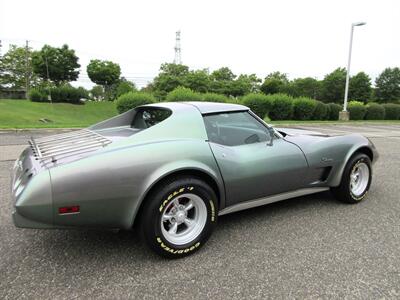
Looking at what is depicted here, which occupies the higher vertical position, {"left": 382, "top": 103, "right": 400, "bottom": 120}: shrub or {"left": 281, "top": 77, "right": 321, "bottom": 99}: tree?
{"left": 281, "top": 77, "right": 321, "bottom": 99}: tree

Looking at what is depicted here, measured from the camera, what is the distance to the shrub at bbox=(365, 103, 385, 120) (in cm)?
2481

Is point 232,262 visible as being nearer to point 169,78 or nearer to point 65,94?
point 65,94

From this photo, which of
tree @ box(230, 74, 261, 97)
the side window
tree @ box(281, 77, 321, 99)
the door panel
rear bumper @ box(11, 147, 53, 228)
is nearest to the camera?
rear bumper @ box(11, 147, 53, 228)

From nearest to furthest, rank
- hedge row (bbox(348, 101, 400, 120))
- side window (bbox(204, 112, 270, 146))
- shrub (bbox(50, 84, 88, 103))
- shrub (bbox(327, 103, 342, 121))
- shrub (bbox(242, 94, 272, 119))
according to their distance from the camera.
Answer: side window (bbox(204, 112, 270, 146)) < shrub (bbox(242, 94, 272, 119)) < shrub (bbox(327, 103, 342, 121)) < hedge row (bbox(348, 101, 400, 120)) < shrub (bbox(50, 84, 88, 103))

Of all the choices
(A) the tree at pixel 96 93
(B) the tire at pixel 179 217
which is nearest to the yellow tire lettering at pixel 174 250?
(B) the tire at pixel 179 217

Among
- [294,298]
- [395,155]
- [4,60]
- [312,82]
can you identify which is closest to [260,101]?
[395,155]

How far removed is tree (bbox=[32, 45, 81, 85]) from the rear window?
137 ft

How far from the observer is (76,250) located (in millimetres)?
2570

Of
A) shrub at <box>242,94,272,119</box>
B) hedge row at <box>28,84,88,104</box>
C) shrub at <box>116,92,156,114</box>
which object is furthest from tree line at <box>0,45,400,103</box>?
shrub at <box>242,94,272,119</box>

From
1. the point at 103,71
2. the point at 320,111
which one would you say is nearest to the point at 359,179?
the point at 320,111

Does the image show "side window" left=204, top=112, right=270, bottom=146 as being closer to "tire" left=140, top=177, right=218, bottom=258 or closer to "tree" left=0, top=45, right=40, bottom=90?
"tire" left=140, top=177, right=218, bottom=258

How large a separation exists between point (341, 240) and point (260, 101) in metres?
16.5

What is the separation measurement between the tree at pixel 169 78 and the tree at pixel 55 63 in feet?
41.2

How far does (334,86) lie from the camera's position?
60.5 m
